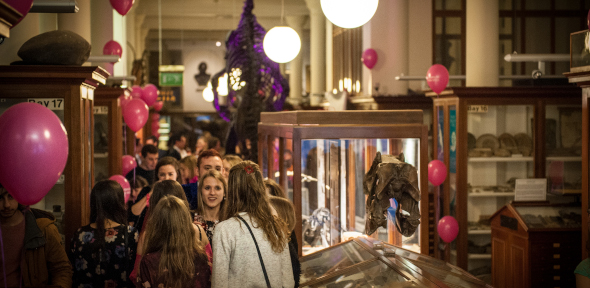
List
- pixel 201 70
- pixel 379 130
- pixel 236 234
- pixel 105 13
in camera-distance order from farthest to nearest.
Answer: pixel 201 70
pixel 105 13
pixel 379 130
pixel 236 234

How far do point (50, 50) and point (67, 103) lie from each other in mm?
397

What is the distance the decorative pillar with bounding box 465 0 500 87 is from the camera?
27.0 feet

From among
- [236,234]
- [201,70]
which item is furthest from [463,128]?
[201,70]

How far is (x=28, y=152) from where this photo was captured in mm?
2613

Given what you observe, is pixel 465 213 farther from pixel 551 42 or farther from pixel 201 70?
pixel 201 70

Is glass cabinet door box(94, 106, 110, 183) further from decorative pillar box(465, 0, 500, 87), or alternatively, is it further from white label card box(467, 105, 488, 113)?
decorative pillar box(465, 0, 500, 87)

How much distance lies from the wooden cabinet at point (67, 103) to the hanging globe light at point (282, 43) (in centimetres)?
258

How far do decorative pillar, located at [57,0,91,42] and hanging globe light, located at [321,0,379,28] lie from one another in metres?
4.18

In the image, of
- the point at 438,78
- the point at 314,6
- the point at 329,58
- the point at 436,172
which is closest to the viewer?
the point at 436,172

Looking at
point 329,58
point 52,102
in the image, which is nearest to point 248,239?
point 52,102

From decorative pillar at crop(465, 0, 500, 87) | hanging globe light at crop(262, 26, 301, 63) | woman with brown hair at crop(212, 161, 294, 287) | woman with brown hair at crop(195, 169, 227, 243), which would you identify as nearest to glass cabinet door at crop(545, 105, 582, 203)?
decorative pillar at crop(465, 0, 500, 87)

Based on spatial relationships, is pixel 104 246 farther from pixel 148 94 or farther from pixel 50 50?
pixel 148 94

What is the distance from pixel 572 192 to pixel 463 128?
4.79 feet

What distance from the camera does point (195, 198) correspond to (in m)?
4.74
